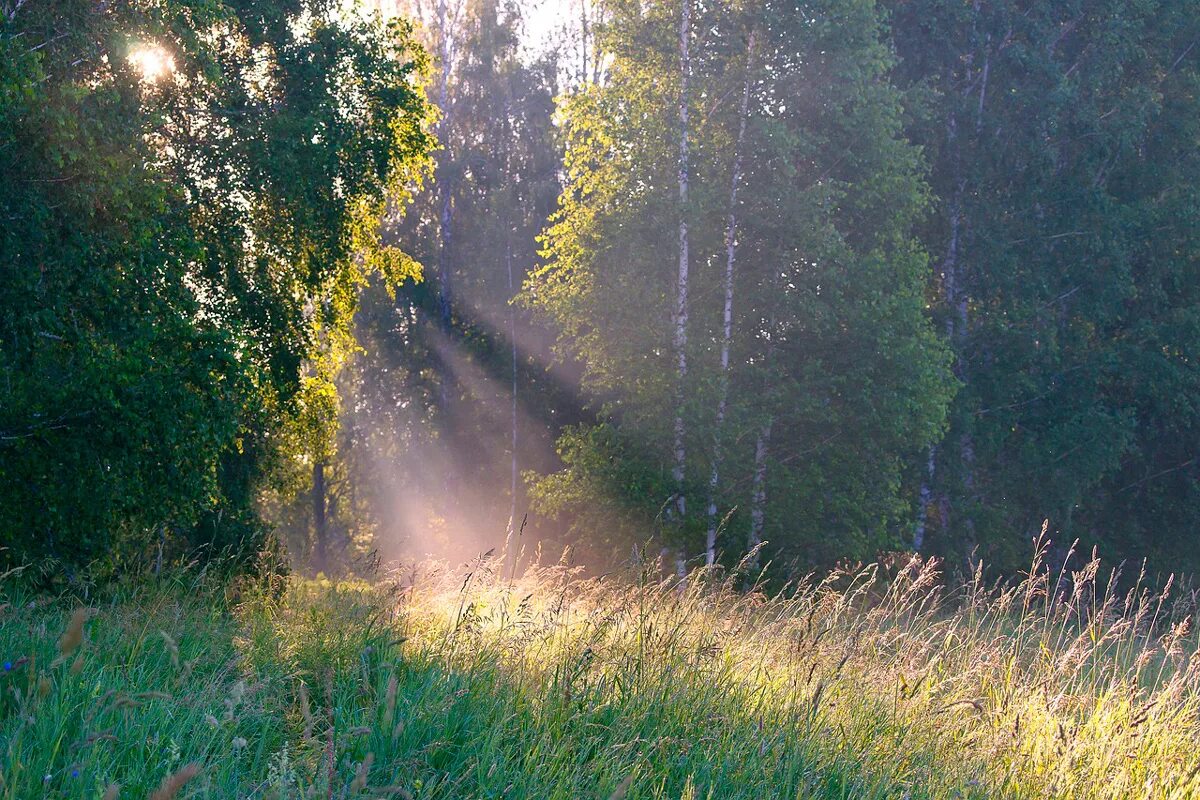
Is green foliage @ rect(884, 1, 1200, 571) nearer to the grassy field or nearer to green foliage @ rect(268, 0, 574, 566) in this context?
green foliage @ rect(268, 0, 574, 566)

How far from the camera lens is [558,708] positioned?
15.5 feet

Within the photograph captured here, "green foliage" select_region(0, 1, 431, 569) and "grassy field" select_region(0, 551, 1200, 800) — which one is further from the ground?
"green foliage" select_region(0, 1, 431, 569)

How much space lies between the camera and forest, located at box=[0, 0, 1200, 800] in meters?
4.78

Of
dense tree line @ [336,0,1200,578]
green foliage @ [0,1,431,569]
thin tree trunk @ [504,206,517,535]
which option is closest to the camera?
green foliage @ [0,1,431,569]

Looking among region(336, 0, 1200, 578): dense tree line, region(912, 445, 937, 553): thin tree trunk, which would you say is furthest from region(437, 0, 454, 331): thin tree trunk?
region(912, 445, 937, 553): thin tree trunk

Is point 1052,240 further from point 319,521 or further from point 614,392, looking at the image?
point 319,521

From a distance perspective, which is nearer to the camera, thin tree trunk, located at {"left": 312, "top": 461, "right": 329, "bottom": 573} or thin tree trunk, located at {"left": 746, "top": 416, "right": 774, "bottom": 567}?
thin tree trunk, located at {"left": 746, "top": 416, "right": 774, "bottom": 567}

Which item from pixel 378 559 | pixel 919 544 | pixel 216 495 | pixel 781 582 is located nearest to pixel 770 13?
pixel 781 582

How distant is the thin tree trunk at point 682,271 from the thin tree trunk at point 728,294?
0.52m

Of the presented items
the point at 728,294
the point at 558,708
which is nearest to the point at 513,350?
the point at 728,294

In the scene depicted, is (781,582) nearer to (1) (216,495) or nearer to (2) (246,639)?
(1) (216,495)

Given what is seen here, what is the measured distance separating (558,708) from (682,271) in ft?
46.1

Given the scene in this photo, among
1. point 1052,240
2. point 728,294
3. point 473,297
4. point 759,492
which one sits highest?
point 1052,240

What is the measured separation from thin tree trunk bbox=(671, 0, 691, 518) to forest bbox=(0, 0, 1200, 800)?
0.22 ft
